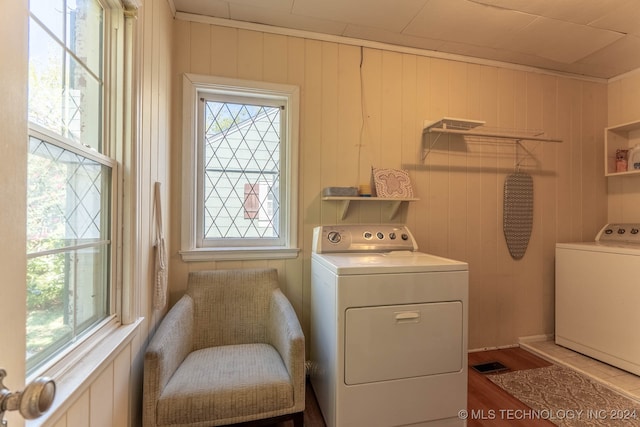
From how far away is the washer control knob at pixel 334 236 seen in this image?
196 centimetres

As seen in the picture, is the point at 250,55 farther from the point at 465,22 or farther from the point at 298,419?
the point at 298,419

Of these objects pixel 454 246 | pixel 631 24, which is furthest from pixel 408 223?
pixel 631 24

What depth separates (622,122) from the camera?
2697 mm

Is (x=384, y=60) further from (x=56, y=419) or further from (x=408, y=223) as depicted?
(x=56, y=419)

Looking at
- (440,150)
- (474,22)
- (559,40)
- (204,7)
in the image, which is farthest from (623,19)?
(204,7)

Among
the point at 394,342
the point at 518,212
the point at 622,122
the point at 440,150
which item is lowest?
the point at 394,342

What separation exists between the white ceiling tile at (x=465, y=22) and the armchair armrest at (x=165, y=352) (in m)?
2.31

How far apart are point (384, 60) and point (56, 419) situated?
8.37ft

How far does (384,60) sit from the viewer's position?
7.45 ft

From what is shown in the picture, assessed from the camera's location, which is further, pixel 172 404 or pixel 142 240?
pixel 142 240

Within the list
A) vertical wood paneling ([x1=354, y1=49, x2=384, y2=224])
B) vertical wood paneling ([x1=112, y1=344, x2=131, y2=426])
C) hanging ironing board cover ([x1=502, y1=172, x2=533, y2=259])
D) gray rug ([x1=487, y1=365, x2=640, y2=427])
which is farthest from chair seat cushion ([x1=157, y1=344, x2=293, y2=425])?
hanging ironing board cover ([x1=502, y1=172, x2=533, y2=259])

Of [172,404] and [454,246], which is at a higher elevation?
[454,246]

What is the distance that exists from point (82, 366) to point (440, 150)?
2.45 m

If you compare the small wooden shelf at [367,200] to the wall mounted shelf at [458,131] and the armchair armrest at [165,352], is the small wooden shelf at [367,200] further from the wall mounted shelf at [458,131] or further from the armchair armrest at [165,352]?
the armchair armrest at [165,352]
